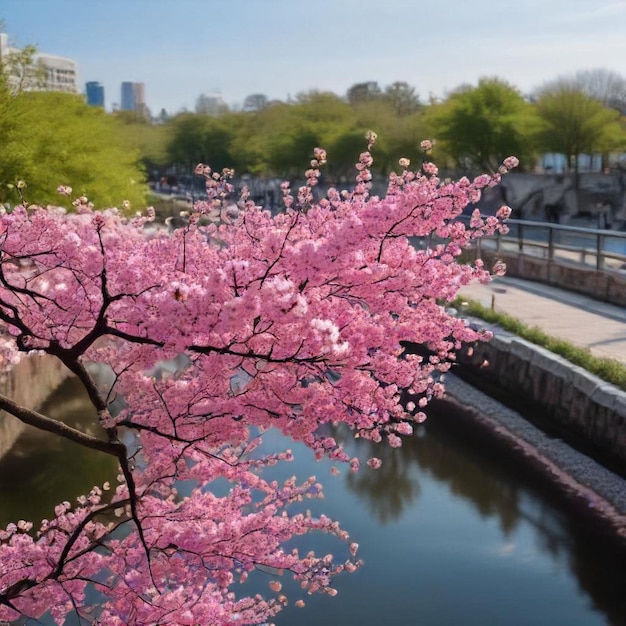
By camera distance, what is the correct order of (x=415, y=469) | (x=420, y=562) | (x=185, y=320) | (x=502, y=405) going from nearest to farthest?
(x=185, y=320)
(x=420, y=562)
(x=415, y=469)
(x=502, y=405)

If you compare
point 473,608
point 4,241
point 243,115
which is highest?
point 243,115

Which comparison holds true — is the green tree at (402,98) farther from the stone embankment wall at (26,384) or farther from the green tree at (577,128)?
the stone embankment wall at (26,384)

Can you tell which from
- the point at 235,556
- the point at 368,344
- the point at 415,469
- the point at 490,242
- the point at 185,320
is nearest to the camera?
the point at 185,320

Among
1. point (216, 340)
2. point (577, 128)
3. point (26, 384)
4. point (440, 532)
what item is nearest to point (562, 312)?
point (440, 532)

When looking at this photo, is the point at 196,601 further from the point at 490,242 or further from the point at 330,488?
the point at 490,242

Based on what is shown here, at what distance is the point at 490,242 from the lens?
2208 cm

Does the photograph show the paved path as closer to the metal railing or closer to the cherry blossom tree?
the metal railing

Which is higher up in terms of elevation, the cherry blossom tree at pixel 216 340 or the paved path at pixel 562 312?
the cherry blossom tree at pixel 216 340

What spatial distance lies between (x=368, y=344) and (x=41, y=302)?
192 centimetres

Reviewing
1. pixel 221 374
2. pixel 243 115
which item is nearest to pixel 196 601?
pixel 221 374

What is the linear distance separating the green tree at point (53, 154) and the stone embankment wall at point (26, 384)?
337cm

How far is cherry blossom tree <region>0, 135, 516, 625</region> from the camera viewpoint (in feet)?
14.3

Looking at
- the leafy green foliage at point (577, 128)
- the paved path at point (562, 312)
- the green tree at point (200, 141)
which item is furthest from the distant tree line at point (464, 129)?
the paved path at point (562, 312)

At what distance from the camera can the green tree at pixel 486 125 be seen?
49.8 m
